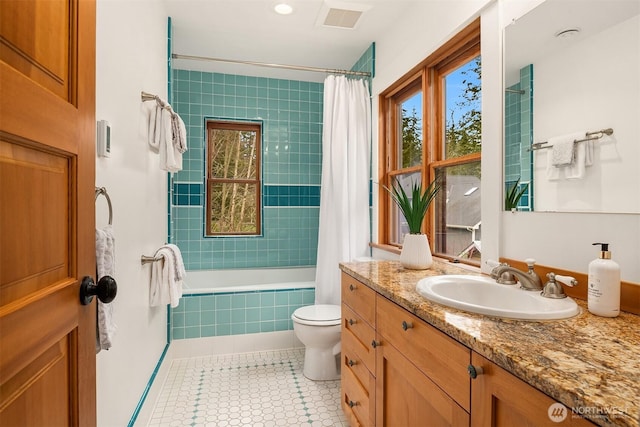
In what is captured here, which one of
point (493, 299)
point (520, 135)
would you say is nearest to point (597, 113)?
point (520, 135)

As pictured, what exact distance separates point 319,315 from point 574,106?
189 centimetres

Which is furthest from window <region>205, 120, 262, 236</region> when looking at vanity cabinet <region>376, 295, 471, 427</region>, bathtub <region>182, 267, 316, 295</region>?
vanity cabinet <region>376, 295, 471, 427</region>

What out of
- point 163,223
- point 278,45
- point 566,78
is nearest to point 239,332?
point 163,223

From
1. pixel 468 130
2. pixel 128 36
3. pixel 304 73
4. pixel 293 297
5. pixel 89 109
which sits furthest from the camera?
pixel 304 73

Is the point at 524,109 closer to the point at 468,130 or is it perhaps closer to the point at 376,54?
the point at 468,130

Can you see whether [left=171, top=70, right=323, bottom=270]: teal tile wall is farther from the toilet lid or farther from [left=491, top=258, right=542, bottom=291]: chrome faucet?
[left=491, top=258, right=542, bottom=291]: chrome faucet

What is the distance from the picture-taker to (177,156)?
221 cm

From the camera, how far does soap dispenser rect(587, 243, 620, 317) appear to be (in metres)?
0.96

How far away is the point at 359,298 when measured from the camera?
1.66 meters

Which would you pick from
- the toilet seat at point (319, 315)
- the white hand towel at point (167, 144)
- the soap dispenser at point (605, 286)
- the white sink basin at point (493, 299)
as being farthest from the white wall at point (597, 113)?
the white hand towel at point (167, 144)

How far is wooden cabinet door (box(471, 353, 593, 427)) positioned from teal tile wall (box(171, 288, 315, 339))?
217 cm

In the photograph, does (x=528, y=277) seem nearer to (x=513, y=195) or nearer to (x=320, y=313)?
(x=513, y=195)

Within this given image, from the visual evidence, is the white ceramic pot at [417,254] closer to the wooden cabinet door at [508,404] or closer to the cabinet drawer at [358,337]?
the cabinet drawer at [358,337]

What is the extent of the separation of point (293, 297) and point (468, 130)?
1.85m
